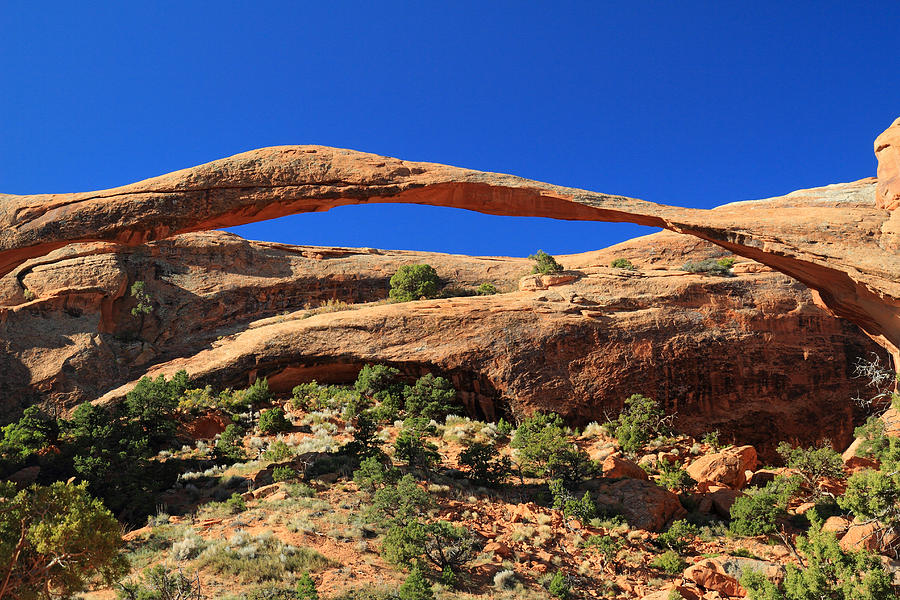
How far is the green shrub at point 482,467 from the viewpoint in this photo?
15404 millimetres

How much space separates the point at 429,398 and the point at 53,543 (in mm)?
14638

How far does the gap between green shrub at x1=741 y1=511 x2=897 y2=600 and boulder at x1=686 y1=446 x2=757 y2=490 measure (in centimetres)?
739

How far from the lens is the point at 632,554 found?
12344 mm

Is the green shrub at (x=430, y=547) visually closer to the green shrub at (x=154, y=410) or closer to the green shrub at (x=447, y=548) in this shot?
the green shrub at (x=447, y=548)

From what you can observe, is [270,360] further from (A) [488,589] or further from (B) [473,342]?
(A) [488,589]

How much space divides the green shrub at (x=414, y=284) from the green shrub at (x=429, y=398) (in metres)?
→ 10.4

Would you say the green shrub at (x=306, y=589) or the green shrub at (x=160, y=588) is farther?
the green shrub at (x=306, y=589)

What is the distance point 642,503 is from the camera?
14312mm

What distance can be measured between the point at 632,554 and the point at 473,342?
40.4 feet

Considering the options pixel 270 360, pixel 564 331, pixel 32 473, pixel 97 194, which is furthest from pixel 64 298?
pixel 564 331

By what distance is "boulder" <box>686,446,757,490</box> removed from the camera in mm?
16891

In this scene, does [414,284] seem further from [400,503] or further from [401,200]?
[400,503]

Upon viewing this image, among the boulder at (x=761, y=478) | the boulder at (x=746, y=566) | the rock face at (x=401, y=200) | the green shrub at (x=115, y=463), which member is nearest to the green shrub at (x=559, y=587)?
the boulder at (x=746, y=566)

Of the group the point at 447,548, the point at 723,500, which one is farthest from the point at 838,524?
the point at 447,548
